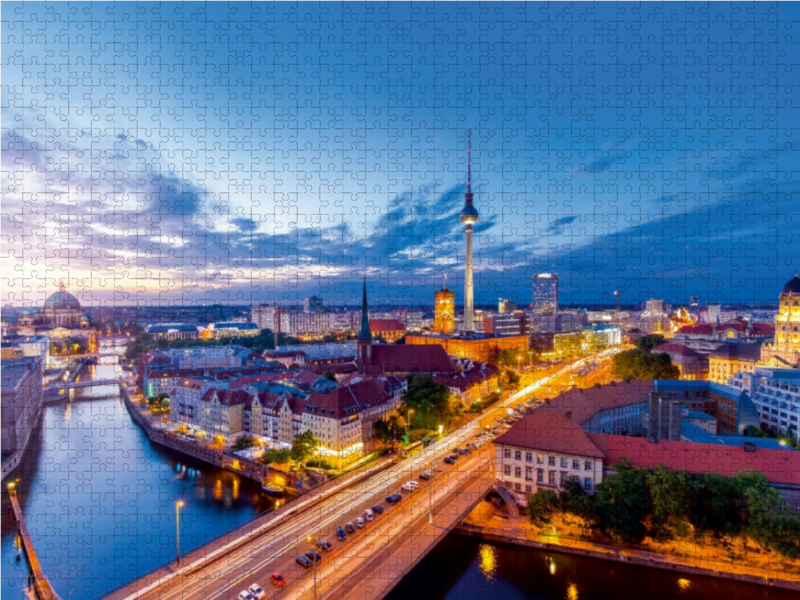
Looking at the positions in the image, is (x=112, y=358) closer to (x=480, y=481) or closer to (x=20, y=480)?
(x=20, y=480)

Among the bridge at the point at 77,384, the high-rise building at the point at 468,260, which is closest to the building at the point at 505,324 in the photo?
the high-rise building at the point at 468,260

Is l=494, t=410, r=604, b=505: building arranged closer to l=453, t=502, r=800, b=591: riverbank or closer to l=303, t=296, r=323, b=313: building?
l=453, t=502, r=800, b=591: riverbank

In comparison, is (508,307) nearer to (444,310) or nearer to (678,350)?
(444,310)

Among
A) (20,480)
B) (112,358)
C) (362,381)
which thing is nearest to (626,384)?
(362,381)

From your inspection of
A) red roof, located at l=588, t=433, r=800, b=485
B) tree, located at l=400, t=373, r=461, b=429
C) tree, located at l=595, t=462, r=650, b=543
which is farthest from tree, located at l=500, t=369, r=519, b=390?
tree, located at l=595, t=462, r=650, b=543

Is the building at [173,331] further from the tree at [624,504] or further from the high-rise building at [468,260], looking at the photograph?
the tree at [624,504]

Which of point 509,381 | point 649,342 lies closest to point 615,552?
point 509,381

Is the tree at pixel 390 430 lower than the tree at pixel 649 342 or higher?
lower
